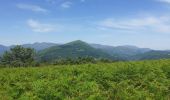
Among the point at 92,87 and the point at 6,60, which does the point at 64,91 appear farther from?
the point at 6,60

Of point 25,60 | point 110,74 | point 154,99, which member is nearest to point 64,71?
point 110,74

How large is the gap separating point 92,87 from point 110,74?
8607 mm

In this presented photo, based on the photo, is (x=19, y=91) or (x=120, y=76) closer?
(x=19, y=91)

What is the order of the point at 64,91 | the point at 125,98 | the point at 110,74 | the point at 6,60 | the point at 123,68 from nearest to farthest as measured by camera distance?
1. the point at 125,98
2. the point at 64,91
3. the point at 110,74
4. the point at 123,68
5. the point at 6,60

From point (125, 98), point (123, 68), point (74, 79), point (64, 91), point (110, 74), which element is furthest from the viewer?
point (123, 68)

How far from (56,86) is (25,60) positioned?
128491 millimetres

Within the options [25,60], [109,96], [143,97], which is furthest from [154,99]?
[25,60]

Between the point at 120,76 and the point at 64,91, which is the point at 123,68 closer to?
the point at 120,76

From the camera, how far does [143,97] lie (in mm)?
13062

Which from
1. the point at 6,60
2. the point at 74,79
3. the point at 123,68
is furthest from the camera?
the point at 6,60

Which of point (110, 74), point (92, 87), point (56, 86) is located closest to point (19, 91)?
point (56, 86)

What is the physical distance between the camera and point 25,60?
140250 millimetres

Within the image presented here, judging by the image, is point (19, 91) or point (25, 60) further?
point (25, 60)

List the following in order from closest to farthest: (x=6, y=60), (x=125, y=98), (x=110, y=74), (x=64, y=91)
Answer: (x=125, y=98), (x=64, y=91), (x=110, y=74), (x=6, y=60)
